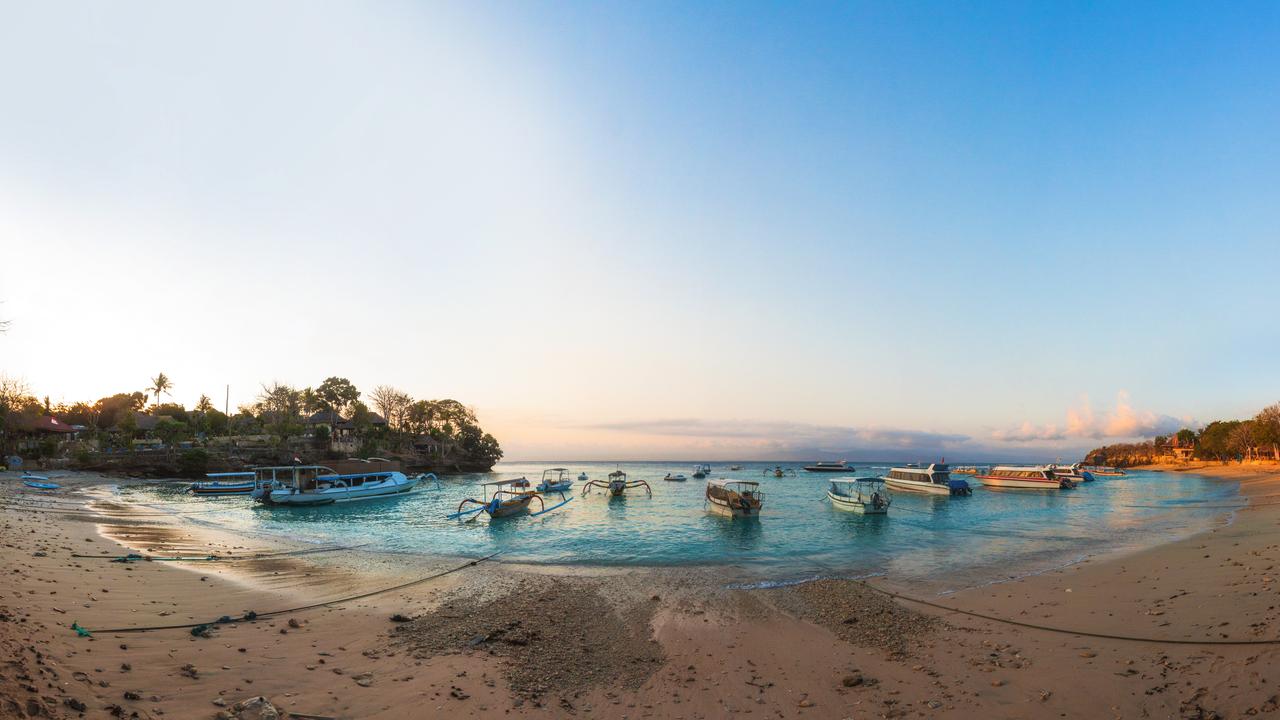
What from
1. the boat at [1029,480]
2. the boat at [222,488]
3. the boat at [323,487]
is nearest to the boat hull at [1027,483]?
the boat at [1029,480]

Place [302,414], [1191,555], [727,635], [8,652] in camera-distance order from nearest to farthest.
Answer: [8,652], [727,635], [1191,555], [302,414]

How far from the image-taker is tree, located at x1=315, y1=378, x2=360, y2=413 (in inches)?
4210

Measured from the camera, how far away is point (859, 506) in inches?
1567

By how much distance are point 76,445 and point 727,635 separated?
100m

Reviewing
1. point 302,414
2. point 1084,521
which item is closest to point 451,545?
point 1084,521

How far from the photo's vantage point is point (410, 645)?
35.2 ft

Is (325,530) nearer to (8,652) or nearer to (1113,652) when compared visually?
(8,652)

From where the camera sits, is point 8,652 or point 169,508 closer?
point 8,652

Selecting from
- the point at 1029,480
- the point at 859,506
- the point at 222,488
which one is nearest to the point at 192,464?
the point at 222,488

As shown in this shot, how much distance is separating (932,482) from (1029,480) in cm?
1682

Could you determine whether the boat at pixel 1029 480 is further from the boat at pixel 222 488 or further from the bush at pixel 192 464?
the bush at pixel 192 464

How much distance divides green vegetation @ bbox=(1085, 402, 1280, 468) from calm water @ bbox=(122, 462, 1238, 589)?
67440 millimetres

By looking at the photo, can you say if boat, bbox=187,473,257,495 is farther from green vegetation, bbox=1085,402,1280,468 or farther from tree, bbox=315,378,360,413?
green vegetation, bbox=1085,402,1280,468

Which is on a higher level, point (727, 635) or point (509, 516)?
point (727, 635)
